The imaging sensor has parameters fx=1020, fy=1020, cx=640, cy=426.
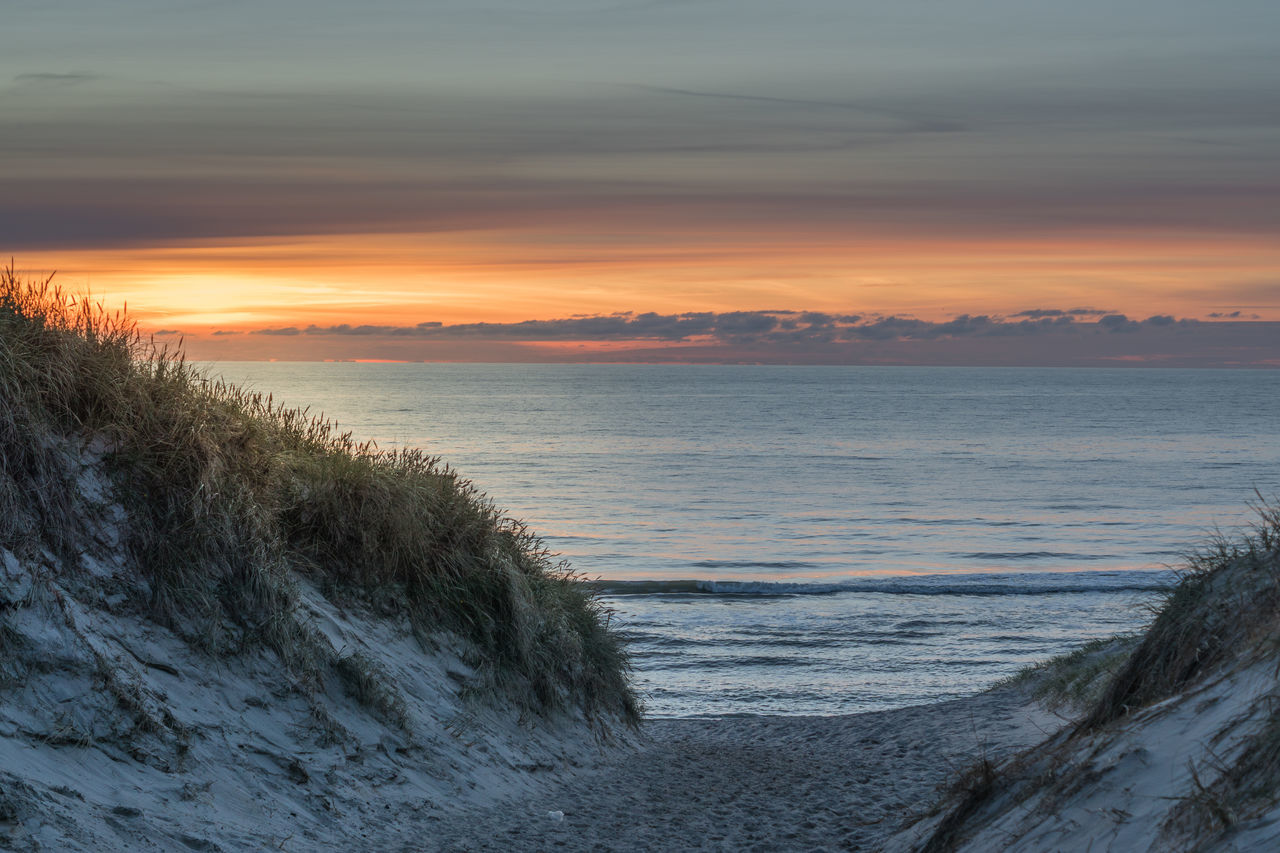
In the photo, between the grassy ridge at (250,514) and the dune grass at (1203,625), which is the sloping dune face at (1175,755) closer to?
the dune grass at (1203,625)

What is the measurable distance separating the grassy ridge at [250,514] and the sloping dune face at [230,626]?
23mm

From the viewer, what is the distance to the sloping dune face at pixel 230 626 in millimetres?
6613

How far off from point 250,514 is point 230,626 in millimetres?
1036

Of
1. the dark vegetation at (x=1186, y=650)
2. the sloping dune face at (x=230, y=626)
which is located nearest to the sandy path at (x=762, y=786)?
the sloping dune face at (x=230, y=626)

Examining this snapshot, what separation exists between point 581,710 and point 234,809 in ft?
17.6

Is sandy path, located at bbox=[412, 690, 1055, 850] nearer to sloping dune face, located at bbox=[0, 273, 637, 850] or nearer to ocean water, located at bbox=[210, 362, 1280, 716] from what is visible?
sloping dune face, located at bbox=[0, 273, 637, 850]

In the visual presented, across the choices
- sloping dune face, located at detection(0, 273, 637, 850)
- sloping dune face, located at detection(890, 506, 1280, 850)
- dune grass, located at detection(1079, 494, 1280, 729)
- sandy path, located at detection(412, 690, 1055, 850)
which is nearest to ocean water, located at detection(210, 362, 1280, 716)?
sandy path, located at detection(412, 690, 1055, 850)

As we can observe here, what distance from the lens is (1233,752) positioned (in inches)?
171

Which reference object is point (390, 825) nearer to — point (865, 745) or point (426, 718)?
point (426, 718)

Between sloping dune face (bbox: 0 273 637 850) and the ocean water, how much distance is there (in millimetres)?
7475

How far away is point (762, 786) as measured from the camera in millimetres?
10359

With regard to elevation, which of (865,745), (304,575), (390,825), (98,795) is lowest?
(865,745)

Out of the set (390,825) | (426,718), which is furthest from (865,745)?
(390,825)

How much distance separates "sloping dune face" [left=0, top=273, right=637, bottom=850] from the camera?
6.61 meters
